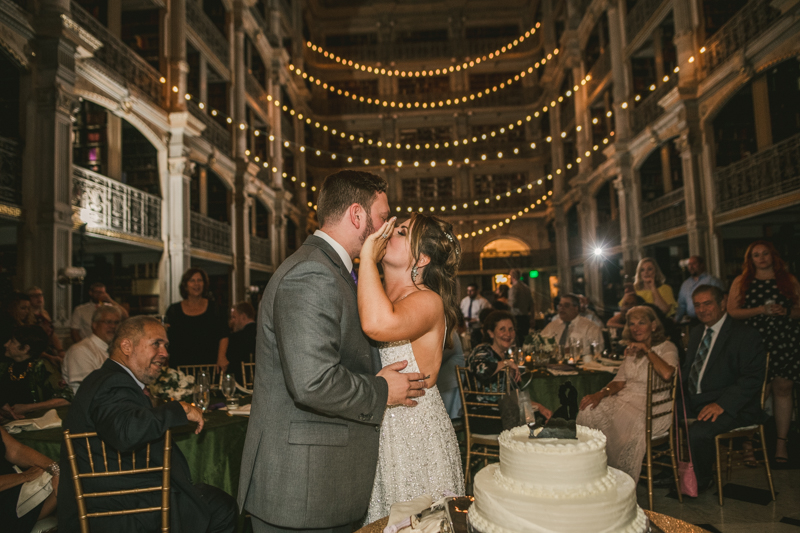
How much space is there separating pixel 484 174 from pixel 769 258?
20876 mm

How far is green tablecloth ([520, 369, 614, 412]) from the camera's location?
4.75 metres

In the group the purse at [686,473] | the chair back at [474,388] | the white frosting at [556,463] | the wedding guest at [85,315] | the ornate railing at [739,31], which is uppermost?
the ornate railing at [739,31]

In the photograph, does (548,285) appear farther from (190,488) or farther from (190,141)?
(190,488)

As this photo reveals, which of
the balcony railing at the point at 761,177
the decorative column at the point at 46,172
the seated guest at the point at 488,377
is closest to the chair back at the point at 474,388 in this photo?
the seated guest at the point at 488,377

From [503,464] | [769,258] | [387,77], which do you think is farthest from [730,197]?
[387,77]

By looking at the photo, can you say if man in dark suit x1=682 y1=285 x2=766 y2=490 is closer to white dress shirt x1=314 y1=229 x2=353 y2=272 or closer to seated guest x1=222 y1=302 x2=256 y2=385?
white dress shirt x1=314 y1=229 x2=353 y2=272

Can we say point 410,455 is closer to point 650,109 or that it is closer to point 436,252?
point 436,252

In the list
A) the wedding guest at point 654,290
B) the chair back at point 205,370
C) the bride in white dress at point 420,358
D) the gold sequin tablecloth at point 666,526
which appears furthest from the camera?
the wedding guest at point 654,290

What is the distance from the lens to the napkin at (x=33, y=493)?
2480mm

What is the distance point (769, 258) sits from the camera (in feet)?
15.8

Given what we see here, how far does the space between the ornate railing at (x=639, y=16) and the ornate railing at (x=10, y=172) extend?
12638mm

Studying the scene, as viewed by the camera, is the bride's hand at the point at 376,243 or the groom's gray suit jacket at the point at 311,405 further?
the bride's hand at the point at 376,243

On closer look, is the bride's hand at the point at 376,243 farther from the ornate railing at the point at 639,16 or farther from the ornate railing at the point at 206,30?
the ornate railing at the point at 639,16

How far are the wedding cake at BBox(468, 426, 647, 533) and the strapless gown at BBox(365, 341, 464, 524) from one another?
0.84 meters
